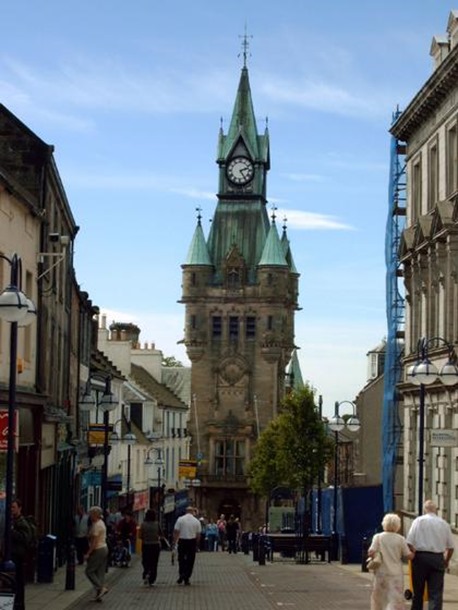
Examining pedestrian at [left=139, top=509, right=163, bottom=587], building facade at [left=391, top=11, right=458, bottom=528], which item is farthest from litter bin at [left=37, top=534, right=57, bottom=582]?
building facade at [left=391, top=11, right=458, bottom=528]

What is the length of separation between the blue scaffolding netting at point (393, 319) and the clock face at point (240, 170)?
74.9 metres

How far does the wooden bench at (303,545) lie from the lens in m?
43.8

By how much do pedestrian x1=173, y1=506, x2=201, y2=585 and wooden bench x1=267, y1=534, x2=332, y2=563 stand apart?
13.2 m

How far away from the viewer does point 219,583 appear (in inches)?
1232

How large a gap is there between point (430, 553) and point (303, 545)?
2490cm

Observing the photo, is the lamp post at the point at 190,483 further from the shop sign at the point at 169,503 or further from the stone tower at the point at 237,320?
the shop sign at the point at 169,503

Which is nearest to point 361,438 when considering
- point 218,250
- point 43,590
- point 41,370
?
point 218,250

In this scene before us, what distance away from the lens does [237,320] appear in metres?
130

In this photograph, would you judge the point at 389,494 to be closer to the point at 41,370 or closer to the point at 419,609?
the point at 41,370

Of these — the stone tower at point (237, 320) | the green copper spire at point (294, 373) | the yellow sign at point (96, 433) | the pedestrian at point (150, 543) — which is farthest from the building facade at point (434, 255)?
the green copper spire at point (294, 373)

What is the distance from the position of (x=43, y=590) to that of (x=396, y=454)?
33.5 m

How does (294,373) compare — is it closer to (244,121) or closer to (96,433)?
(244,121)

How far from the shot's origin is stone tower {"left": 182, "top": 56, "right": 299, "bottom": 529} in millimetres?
125188

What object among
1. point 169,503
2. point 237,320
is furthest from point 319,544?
point 237,320
